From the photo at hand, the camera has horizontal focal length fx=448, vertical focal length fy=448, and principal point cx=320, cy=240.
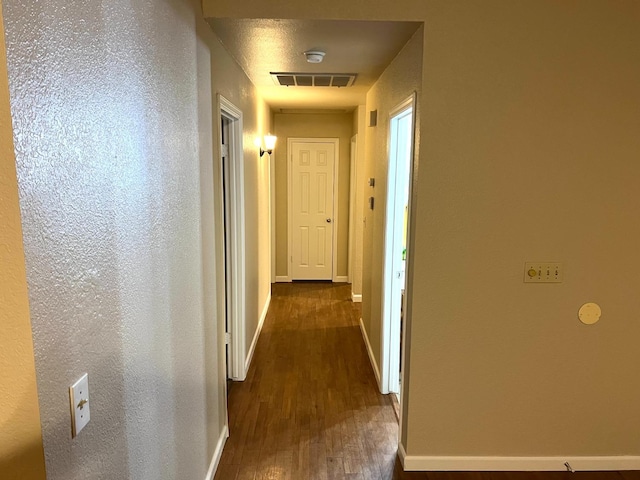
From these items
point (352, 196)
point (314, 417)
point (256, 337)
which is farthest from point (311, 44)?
point (352, 196)

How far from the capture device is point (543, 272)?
2271 millimetres

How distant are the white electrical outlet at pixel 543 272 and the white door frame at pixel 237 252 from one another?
192 centimetres

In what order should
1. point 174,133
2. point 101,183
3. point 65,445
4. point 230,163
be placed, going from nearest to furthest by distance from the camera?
point 65,445
point 101,183
point 174,133
point 230,163

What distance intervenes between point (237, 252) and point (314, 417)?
1.25 metres

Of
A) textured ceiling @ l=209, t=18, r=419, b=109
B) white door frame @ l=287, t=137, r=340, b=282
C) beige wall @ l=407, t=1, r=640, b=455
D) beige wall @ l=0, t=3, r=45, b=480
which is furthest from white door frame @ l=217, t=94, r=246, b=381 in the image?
white door frame @ l=287, t=137, r=340, b=282

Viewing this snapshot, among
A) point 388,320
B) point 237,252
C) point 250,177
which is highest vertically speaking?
point 250,177

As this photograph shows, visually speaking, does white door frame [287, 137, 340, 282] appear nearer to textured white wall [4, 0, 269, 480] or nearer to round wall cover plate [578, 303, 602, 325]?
textured white wall [4, 0, 269, 480]

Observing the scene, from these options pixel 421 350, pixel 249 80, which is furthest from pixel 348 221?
pixel 421 350

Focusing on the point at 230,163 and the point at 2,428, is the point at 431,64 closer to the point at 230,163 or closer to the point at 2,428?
the point at 230,163

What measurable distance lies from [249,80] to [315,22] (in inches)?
62.2

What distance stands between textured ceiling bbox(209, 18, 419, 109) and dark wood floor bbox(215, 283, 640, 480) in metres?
2.29

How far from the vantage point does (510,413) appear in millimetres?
2387

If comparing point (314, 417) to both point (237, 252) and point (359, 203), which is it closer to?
point (237, 252)

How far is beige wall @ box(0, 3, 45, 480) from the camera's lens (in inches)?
29.5
